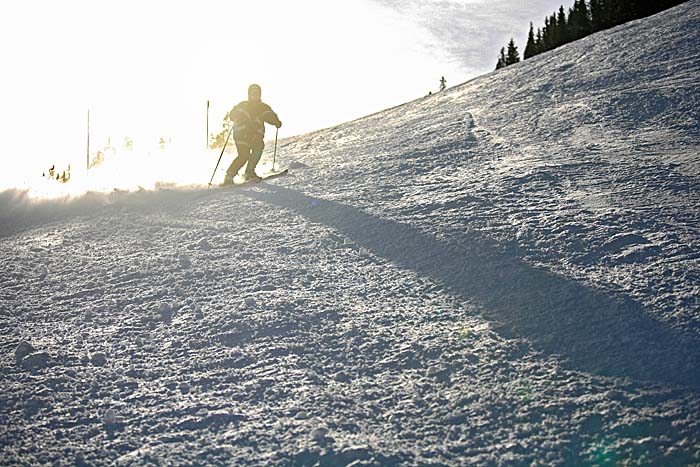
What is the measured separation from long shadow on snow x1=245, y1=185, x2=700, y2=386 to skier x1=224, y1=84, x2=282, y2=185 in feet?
16.3

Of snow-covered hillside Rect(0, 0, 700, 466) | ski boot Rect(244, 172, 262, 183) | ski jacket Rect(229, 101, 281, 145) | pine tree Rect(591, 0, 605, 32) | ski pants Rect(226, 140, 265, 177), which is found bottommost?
snow-covered hillside Rect(0, 0, 700, 466)

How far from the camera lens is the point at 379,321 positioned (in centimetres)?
341

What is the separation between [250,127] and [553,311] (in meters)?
7.53

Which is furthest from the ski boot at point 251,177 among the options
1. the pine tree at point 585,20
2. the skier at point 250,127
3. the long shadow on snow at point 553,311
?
the pine tree at point 585,20

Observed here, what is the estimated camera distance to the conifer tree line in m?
45.0

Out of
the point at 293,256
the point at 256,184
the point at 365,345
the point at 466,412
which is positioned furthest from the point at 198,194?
the point at 466,412

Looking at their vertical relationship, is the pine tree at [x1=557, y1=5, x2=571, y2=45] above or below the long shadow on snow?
above

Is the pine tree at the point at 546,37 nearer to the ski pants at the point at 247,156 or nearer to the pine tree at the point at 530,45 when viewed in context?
the pine tree at the point at 530,45

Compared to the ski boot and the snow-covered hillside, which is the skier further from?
the snow-covered hillside

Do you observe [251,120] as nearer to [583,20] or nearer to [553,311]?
[553,311]

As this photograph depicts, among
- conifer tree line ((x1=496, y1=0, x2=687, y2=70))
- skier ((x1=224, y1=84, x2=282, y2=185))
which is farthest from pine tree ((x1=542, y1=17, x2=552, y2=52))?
skier ((x1=224, y1=84, x2=282, y2=185))

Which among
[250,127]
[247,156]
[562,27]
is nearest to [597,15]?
[562,27]

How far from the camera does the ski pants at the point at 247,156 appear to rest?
9.37 m

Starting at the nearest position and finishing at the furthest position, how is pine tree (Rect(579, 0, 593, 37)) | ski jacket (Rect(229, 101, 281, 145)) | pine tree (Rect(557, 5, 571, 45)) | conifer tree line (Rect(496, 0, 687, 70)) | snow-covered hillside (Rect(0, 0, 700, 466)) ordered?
snow-covered hillside (Rect(0, 0, 700, 466)) < ski jacket (Rect(229, 101, 281, 145)) < conifer tree line (Rect(496, 0, 687, 70)) < pine tree (Rect(579, 0, 593, 37)) < pine tree (Rect(557, 5, 571, 45))
